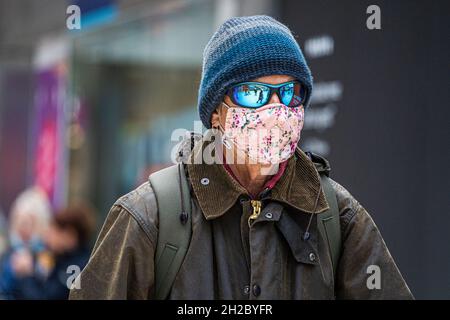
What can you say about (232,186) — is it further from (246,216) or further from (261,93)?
(261,93)

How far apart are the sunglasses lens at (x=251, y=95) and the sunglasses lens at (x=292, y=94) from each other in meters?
0.06

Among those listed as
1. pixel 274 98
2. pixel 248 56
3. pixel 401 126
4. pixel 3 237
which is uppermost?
pixel 248 56

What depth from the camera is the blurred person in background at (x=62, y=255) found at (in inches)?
233

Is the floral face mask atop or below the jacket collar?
atop

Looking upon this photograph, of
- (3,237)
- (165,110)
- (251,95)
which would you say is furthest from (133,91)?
(251,95)

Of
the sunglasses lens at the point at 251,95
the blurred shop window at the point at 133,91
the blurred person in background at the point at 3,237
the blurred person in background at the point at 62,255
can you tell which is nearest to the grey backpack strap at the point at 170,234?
the sunglasses lens at the point at 251,95

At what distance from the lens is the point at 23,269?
7.25m

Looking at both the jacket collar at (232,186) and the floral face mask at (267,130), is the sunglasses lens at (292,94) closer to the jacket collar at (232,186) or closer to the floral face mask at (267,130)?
the floral face mask at (267,130)

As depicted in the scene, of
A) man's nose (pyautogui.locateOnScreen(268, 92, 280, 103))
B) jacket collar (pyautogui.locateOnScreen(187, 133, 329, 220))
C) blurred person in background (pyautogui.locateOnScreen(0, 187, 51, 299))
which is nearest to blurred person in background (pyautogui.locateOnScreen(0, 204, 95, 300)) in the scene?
blurred person in background (pyautogui.locateOnScreen(0, 187, 51, 299))

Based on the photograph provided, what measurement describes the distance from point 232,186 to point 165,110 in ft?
22.5

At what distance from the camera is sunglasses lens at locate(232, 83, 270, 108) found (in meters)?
2.89

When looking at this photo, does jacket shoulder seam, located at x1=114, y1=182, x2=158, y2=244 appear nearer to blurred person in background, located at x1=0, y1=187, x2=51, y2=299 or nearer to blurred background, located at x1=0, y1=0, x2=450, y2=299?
blurred background, located at x1=0, y1=0, x2=450, y2=299

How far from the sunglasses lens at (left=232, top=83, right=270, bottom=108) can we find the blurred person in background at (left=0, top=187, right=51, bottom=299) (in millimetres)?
4232

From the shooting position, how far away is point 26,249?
7.88 m
